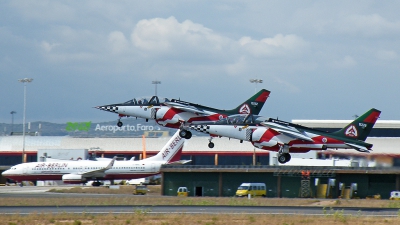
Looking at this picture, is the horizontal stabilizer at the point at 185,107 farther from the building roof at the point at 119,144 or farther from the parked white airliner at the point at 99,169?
the building roof at the point at 119,144

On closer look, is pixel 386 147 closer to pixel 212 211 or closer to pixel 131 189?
pixel 131 189

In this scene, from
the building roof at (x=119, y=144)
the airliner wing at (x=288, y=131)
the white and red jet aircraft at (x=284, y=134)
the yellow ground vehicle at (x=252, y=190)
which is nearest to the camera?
the white and red jet aircraft at (x=284, y=134)

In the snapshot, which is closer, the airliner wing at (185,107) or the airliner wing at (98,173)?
the airliner wing at (185,107)

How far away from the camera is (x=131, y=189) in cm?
8269

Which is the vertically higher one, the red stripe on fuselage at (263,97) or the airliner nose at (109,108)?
the red stripe on fuselage at (263,97)

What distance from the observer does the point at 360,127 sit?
61625 millimetres

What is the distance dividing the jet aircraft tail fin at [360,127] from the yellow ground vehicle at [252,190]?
49.4 feet

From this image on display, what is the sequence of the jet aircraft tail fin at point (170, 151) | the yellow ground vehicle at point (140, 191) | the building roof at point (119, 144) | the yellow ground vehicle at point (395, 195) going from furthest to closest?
1. the building roof at point (119, 144)
2. the jet aircraft tail fin at point (170, 151)
3. the yellow ground vehicle at point (140, 191)
4. the yellow ground vehicle at point (395, 195)

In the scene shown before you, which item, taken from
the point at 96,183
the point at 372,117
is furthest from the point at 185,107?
the point at 96,183

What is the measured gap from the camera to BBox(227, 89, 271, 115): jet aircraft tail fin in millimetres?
63469

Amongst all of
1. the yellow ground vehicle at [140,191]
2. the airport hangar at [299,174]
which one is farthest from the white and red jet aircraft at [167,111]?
the airport hangar at [299,174]

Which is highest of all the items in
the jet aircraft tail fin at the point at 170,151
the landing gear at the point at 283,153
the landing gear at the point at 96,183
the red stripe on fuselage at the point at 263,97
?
the red stripe on fuselage at the point at 263,97

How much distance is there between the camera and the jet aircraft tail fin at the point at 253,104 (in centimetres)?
6347

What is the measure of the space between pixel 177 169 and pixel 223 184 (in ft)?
19.1
